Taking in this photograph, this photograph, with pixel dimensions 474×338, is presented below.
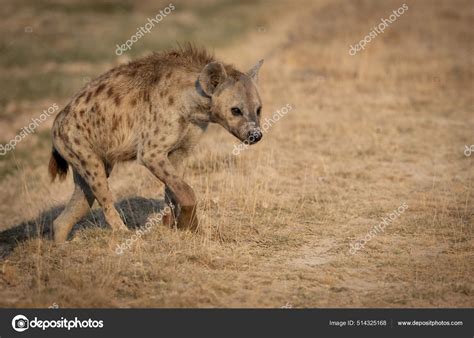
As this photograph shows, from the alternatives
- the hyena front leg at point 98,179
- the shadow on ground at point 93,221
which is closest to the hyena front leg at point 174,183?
the hyena front leg at point 98,179

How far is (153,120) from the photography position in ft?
22.2

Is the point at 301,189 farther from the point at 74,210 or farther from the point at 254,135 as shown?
the point at 74,210

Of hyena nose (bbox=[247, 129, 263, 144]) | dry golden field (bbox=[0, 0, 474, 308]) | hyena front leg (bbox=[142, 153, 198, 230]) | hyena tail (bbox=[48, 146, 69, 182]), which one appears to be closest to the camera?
dry golden field (bbox=[0, 0, 474, 308])

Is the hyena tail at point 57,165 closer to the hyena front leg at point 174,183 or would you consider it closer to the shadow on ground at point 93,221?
the shadow on ground at point 93,221

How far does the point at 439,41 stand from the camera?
1739cm

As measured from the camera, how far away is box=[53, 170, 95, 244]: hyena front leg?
7211mm

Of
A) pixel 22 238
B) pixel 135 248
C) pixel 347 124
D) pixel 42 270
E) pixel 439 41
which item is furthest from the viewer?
pixel 439 41

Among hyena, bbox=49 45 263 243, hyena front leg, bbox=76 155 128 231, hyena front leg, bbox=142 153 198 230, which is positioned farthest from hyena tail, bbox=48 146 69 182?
hyena front leg, bbox=142 153 198 230

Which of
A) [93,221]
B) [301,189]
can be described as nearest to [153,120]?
[93,221]

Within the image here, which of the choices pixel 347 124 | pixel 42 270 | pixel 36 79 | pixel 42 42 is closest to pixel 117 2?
pixel 42 42

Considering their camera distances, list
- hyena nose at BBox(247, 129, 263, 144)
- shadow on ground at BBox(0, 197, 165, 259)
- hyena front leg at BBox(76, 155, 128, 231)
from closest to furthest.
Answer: hyena nose at BBox(247, 129, 263, 144)
hyena front leg at BBox(76, 155, 128, 231)
shadow on ground at BBox(0, 197, 165, 259)

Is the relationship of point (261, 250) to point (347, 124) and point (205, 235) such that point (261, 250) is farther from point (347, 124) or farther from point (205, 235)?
point (347, 124)

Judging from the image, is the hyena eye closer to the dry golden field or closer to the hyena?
the hyena

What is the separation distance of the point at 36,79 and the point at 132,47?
337 cm
